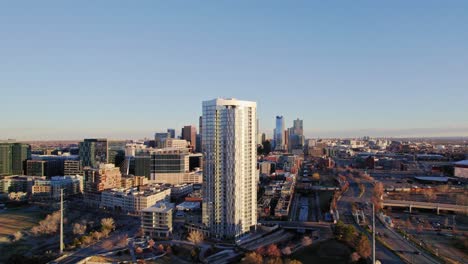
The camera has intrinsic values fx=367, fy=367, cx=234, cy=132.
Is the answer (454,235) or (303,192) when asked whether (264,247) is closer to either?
(454,235)

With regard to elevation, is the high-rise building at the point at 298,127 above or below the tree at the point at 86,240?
above

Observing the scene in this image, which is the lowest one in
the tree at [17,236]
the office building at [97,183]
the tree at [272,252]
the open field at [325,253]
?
the tree at [17,236]

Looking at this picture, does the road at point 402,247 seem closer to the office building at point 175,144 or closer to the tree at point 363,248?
the tree at point 363,248

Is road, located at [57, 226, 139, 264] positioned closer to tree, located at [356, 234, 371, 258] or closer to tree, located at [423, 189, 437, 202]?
tree, located at [356, 234, 371, 258]

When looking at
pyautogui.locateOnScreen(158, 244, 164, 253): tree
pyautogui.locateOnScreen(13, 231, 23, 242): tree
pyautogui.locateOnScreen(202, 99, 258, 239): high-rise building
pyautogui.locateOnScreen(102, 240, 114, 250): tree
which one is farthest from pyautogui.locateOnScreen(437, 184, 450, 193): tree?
pyautogui.locateOnScreen(13, 231, 23, 242): tree

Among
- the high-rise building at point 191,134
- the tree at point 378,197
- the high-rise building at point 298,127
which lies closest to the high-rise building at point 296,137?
the high-rise building at point 298,127

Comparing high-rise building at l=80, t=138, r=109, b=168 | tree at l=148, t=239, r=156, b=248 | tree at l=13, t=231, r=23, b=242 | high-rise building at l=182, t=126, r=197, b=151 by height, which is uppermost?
high-rise building at l=182, t=126, r=197, b=151

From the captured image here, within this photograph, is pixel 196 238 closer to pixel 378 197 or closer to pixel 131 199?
pixel 131 199
